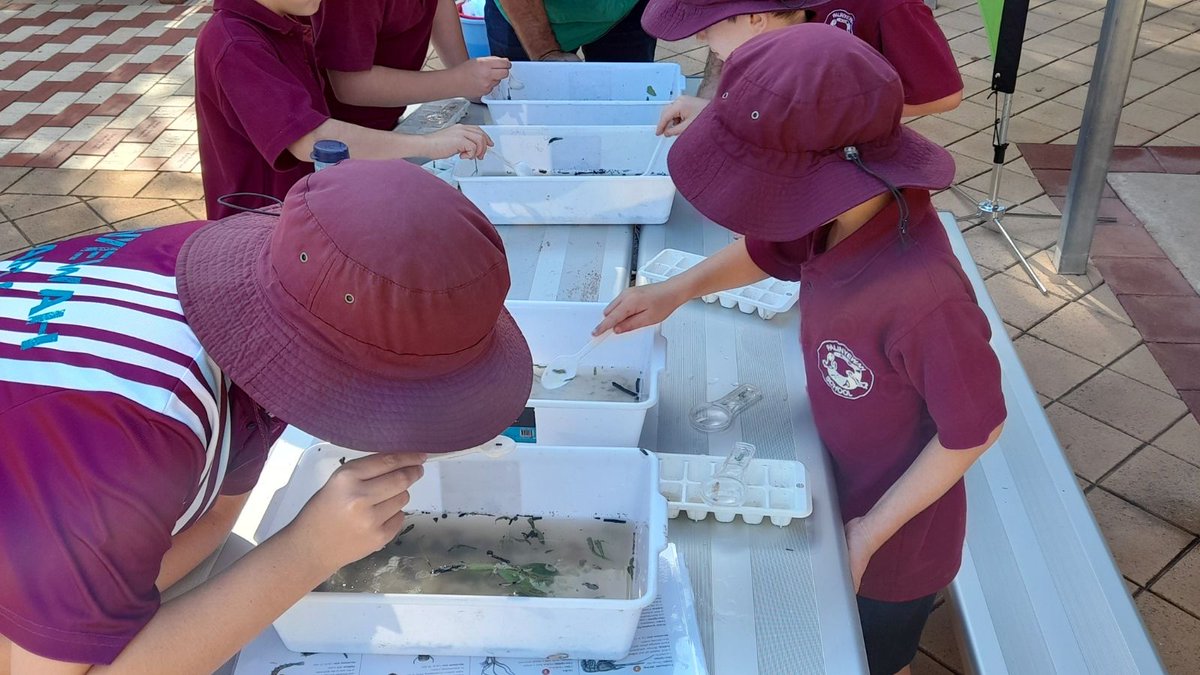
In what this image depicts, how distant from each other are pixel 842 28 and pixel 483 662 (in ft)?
4.05

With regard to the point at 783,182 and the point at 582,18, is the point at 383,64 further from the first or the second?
the point at 783,182

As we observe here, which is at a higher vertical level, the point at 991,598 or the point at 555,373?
the point at 555,373

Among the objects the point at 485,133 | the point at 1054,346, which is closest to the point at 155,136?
the point at 485,133

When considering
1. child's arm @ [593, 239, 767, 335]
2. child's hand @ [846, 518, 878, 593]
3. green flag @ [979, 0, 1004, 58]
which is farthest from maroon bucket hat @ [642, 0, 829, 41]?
green flag @ [979, 0, 1004, 58]

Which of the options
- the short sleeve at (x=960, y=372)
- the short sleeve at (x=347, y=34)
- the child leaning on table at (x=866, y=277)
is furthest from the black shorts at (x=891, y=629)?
the short sleeve at (x=347, y=34)

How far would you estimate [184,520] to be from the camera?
0.93 meters

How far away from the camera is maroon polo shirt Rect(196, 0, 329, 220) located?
1557mm

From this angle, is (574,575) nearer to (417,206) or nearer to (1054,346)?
(417,206)

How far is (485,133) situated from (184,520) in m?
1.10

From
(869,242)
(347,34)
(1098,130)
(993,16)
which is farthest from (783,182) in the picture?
(1098,130)

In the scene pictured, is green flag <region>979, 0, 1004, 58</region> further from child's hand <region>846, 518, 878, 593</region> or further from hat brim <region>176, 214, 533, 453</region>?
hat brim <region>176, 214, 533, 453</region>

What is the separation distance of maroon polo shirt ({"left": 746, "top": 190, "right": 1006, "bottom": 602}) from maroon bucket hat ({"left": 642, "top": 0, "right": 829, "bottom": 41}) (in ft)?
1.28

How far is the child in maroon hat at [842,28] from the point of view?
1.52 meters

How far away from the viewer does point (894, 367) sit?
1131 mm
